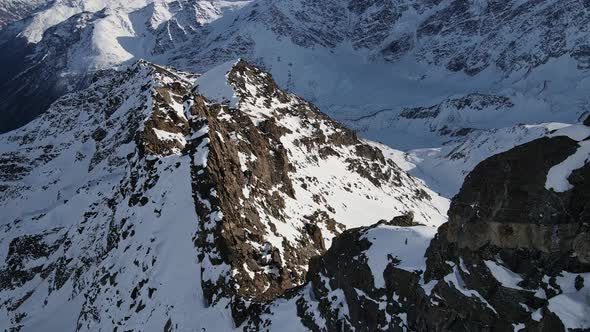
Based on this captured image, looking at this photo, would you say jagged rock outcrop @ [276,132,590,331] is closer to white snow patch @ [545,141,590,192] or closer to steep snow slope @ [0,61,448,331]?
white snow patch @ [545,141,590,192]

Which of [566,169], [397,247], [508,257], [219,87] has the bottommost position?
[219,87]

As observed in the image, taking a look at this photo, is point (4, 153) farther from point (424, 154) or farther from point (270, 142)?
point (424, 154)

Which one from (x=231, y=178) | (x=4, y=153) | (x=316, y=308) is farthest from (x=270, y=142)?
(x=4, y=153)

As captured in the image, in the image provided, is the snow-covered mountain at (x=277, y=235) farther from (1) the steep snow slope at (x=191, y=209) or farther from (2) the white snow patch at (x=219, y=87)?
(2) the white snow patch at (x=219, y=87)

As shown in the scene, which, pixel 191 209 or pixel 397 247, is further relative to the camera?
pixel 191 209

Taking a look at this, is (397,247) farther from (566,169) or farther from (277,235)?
(277,235)

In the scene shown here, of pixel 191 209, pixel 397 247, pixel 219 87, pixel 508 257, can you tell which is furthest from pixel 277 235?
pixel 219 87

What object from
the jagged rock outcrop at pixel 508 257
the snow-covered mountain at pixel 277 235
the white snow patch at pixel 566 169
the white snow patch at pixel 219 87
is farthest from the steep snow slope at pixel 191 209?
the white snow patch at pixel 566 169

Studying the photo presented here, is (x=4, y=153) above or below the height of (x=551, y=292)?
below

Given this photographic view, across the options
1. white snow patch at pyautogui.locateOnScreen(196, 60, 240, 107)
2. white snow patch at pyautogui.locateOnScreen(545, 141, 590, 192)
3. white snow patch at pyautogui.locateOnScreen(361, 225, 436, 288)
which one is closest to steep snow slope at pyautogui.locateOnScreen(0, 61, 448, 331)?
white snow patch at pyautogui.locateOnScreen(196, 60, 240, 107)
